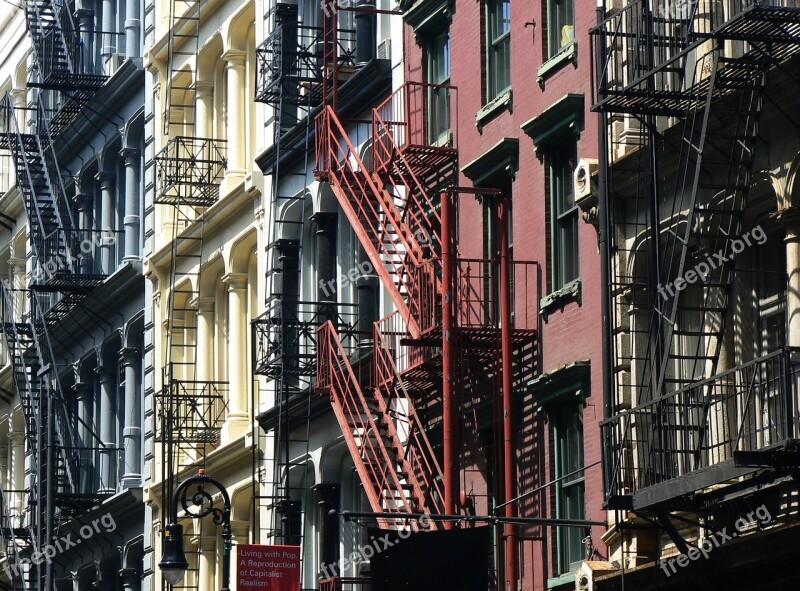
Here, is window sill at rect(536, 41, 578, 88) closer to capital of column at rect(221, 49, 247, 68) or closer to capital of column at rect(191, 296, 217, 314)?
capital of column at rect(221, 49, 247, 68)

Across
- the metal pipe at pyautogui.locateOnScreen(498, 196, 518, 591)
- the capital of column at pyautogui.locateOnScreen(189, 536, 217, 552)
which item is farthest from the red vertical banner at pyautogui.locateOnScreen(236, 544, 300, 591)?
the capital of column at pyautogui.locateOnScreen(189, 536, 217, 552)

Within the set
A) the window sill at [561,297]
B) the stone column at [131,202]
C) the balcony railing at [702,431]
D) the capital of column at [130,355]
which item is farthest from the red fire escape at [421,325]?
the capital of column at [130,355]

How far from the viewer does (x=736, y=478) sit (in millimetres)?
20766

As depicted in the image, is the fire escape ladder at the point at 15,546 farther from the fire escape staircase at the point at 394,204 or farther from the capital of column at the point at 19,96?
the fire escape staircase at the point at 394,204

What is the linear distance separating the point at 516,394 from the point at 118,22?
2470cm

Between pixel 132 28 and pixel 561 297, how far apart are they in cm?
2350

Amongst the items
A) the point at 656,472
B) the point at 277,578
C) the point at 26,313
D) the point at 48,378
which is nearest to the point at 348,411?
the point at 277,578

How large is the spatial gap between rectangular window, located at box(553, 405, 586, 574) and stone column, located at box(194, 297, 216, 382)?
15.9 metres

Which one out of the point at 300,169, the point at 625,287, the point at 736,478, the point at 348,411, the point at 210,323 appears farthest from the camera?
the point at 210,323

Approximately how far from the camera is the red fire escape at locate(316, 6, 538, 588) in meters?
28.1

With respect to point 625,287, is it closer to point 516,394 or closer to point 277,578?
point 516,394

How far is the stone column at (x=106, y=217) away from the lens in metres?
48.7

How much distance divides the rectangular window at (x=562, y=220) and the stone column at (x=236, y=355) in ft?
43.1

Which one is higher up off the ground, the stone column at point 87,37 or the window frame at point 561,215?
the stone column at point 87,37
